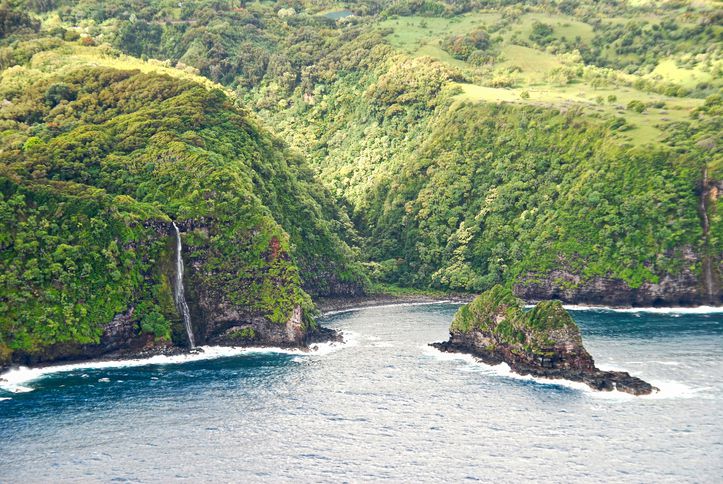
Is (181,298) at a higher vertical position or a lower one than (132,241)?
lower

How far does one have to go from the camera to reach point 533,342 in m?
135

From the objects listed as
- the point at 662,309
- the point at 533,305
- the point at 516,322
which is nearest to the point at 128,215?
the point at 516,322

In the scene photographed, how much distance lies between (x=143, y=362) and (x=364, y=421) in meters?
41.0

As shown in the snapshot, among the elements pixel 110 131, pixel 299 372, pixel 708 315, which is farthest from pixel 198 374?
pixel 708 315

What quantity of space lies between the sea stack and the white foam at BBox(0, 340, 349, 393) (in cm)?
2114

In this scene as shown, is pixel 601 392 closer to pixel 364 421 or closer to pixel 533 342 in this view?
pixel 533 342

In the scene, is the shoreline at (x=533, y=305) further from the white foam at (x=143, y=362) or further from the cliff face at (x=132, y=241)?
the white foam at (x=143, y=362)

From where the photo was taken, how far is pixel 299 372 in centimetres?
13888

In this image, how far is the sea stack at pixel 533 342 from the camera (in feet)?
422

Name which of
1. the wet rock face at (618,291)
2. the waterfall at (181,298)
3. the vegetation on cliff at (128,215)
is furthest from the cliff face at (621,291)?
the waterfall at (181,298)

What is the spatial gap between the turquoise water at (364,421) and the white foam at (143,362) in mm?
1137

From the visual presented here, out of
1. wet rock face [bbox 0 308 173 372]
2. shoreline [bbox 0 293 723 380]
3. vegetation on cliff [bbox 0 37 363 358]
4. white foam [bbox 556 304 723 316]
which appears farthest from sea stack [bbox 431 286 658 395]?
white foam [bbox 556 304 723 316]

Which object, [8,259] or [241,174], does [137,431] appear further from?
[241,174]

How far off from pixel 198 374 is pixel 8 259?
31.3 metres
